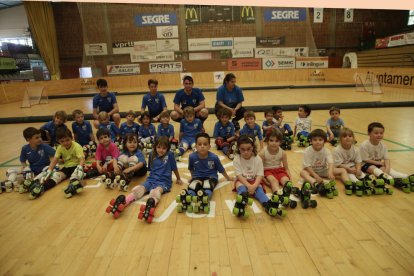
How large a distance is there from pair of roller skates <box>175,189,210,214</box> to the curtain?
17577 millimetres

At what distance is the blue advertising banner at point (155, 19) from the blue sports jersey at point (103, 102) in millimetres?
12177

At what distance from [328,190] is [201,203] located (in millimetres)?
1489

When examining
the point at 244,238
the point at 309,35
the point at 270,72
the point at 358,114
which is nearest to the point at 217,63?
the point at 270,72

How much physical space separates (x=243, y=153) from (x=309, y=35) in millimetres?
15925

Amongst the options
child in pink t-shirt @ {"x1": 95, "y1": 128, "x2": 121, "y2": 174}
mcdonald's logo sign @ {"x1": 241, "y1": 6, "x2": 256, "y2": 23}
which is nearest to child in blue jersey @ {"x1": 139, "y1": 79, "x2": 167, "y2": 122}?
child in pink t-shirt @ {"x1": 95, "y1": 128, "x2": 121, "y2": 174}

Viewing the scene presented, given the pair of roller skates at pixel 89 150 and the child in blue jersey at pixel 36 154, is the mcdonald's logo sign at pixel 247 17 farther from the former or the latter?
the child in blue jersey at pixel 36 154

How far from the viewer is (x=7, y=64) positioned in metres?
16.8

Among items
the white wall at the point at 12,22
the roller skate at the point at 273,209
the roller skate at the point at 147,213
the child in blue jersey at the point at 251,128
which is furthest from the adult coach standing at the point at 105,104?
the white wall at the point at 12,22

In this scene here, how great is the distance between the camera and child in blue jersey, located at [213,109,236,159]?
5.19m

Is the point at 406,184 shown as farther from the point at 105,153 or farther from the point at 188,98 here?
the point at 188,98

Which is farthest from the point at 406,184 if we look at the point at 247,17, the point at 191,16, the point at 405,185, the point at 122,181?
the point at 191,16

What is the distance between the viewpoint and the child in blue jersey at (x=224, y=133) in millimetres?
5189

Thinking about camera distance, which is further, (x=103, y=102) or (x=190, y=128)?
(x=103, y=102)

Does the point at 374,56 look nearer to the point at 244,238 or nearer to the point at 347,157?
the point at 347,157
